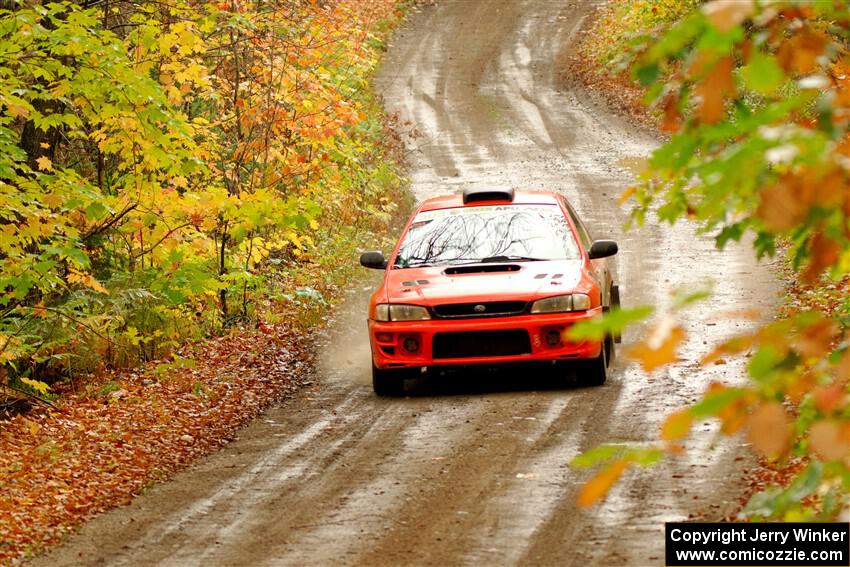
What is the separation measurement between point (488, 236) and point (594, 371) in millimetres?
1833

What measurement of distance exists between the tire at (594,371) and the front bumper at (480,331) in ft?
0.30

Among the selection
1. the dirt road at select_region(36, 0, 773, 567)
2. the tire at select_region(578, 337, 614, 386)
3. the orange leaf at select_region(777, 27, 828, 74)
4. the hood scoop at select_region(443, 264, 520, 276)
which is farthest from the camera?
the hood scoop at select_region(443, 264, 520, 276)

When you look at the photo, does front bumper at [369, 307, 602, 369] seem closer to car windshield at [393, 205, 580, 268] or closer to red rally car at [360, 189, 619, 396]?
red rally car at [360, 189, 619, 396]

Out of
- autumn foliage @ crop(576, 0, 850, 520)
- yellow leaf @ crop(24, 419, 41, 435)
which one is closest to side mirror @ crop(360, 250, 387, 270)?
yellow leaf @ crop(24, 419, 41, 435)

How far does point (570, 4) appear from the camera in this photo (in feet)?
138

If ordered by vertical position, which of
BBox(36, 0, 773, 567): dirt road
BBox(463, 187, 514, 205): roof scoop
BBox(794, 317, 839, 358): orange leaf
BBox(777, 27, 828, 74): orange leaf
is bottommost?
BBox(36, 0, 773, 567): dirt road

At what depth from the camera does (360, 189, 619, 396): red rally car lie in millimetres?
10367

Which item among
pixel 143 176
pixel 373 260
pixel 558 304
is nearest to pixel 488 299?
pixel 558 304

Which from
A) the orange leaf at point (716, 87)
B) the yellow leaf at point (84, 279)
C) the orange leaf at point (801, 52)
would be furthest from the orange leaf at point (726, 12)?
the yellow leaf at point (84, 279)

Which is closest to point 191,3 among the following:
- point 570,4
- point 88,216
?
point 88,216

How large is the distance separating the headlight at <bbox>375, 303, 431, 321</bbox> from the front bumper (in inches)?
1.8

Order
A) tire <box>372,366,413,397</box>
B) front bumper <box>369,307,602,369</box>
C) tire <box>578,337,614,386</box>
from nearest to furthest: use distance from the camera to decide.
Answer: front bumper <box>369,307,602,369</box> < tire <box>578,337,614,386</box> < tire <box>372,366,413,397</box>

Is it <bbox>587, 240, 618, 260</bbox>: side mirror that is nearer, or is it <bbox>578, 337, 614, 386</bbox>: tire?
<bbox>578, 337, 614, 386</bbox>: tire

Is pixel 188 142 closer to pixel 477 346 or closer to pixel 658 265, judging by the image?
pixel 477 346
